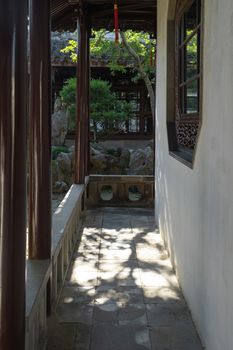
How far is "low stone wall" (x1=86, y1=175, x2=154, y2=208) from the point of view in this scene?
312 inches

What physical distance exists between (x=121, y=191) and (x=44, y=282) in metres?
5.24

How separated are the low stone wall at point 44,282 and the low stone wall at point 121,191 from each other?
2769 mm

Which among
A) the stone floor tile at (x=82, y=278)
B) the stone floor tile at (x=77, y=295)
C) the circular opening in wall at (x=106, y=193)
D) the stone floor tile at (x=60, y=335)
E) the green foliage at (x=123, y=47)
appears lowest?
the stone floor tile at (x=60, y=335)

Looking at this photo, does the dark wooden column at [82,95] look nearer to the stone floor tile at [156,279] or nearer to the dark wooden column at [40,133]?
the stone floor tile at [156,279]

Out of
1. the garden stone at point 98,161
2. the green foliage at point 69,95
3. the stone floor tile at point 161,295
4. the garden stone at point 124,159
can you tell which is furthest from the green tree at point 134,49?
the stone floor tile at point 161,295

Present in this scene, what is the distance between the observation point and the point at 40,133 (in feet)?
10.9

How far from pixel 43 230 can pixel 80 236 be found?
261cm

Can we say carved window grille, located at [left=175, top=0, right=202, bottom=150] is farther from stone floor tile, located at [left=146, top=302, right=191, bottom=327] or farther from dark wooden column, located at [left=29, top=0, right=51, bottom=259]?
stone floor tile, located at [left=146, top=302, right=191, bottom=327]

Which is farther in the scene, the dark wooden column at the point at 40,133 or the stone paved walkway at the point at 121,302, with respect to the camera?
the dark wooden column at the point at 40,133

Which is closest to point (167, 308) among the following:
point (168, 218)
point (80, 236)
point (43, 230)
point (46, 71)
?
point (43, 230)

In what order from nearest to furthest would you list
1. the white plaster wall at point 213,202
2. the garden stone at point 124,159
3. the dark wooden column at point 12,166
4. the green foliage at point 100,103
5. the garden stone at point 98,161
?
1. the dark wooden column at point 12,166
2. the white plaster wall at point 213,202
3. the garden stone at point 98,161
4. the garden stone at point 124,159
5. the green foliage at point 100,103

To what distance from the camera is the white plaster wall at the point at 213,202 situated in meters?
2.22

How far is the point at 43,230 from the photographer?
10.7 feet

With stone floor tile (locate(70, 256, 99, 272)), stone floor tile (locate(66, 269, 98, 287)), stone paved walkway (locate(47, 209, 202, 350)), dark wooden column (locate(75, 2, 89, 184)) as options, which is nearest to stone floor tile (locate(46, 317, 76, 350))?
stone paved walkway (locate(47, 209, 202, 350))
